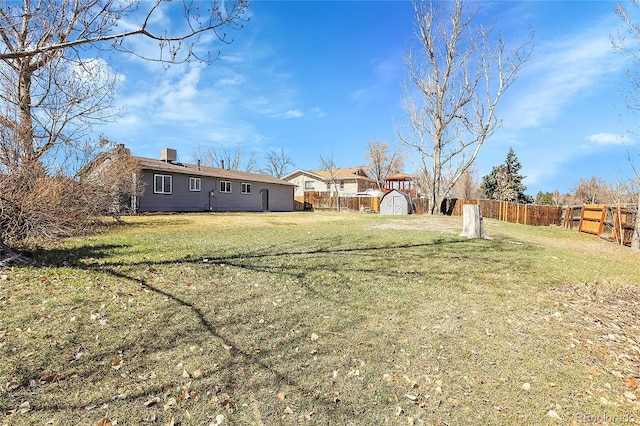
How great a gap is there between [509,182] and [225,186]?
29.1 m

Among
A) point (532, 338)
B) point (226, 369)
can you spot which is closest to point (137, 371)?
point (226, 369)

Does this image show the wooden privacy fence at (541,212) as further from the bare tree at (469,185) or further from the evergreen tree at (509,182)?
the bare tree at (469,185)

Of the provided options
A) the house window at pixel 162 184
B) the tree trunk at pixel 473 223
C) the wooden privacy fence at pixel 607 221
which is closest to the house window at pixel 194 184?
the house window at pixel 162 184

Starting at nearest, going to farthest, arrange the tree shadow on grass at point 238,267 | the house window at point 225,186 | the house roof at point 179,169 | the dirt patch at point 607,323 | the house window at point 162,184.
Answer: the tree shadow on grass at point 238,267
the dirt patch at point 607,323
the house roof at point 179,169
the house window at point 162,184
the house window at point 225,186

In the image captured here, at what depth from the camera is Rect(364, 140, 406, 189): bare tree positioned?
156 ft

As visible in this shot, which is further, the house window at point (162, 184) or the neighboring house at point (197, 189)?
the house window at point (162, 184)

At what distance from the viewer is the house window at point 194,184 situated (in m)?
21.2

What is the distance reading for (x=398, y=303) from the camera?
4320mm

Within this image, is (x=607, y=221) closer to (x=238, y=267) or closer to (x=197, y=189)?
(x=238, y=267)

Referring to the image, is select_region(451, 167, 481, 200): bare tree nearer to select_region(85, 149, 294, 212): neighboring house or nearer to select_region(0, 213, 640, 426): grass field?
select_region(85, 149, 294, 212): neighboring house

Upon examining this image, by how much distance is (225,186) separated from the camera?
24109 millimetres

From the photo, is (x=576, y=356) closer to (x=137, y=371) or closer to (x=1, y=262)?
(x=137, y=371)

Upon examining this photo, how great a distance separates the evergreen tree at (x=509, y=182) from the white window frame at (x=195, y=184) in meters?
30.0

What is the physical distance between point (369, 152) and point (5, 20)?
46.0 meters
